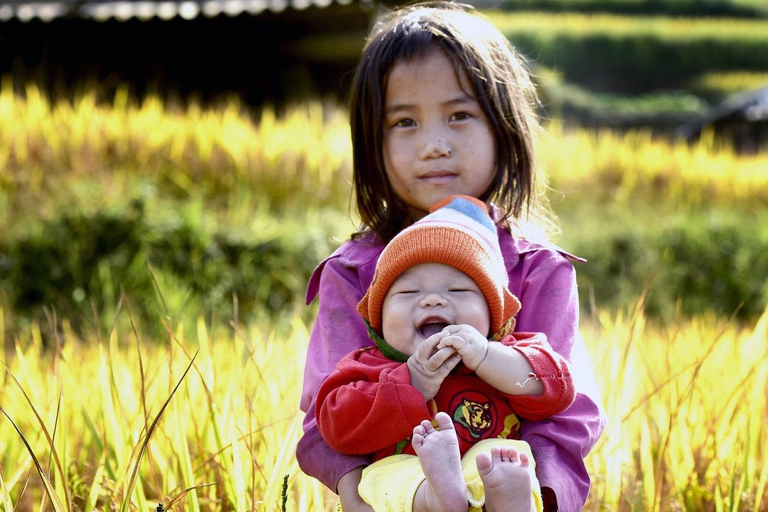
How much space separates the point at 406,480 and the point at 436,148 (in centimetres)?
79

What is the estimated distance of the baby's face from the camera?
5.40 feet

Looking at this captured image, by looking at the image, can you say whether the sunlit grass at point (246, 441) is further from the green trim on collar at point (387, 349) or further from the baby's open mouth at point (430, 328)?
the baby's open mouth at point (430, 328)

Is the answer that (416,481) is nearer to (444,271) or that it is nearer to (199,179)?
(444,271)

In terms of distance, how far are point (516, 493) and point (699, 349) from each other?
2.16m

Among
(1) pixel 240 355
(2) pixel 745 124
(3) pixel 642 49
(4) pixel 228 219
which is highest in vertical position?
(1) pixel 240 355

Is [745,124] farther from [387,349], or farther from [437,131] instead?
[387,349]

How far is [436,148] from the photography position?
1.96 meters

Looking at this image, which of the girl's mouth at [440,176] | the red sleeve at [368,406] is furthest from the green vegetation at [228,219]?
the red sleeve at [368,406]

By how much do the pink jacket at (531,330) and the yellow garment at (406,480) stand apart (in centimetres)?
9

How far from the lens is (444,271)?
168cm

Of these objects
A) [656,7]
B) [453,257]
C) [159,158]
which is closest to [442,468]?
[453,257]

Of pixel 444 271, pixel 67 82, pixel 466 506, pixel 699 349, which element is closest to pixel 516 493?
pixel 466 506

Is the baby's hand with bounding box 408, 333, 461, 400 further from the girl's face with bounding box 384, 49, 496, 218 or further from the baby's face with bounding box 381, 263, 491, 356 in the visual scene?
the girl's face with bounding box 384, 49, 496, 218

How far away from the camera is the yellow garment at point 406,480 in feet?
4.96
